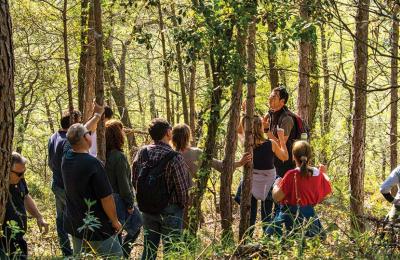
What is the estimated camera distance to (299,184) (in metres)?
6.08

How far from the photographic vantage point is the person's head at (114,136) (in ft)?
20.3

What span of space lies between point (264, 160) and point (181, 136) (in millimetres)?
1718

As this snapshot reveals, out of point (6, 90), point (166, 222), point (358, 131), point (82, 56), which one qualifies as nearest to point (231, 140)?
point (166, 222)

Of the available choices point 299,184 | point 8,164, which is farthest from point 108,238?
point 299,184

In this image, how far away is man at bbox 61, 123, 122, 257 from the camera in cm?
507

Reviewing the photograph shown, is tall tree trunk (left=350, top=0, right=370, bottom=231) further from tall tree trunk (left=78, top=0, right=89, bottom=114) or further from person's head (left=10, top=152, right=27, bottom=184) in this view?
tall tree trunk (left=78, top=0, right=89, bottom=114)

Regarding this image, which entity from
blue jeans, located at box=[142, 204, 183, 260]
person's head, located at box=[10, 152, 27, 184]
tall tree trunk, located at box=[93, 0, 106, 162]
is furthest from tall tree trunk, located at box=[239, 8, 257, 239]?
person's head, located at box=[10, 152, 27, 184]

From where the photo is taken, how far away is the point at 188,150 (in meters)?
6.75

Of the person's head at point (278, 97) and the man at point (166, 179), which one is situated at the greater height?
the person's head at point (278, 97)

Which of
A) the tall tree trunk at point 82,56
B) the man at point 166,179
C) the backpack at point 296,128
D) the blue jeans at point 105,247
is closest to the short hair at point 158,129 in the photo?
the man at point 166,179

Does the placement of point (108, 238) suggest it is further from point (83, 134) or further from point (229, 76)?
point (229, 76)

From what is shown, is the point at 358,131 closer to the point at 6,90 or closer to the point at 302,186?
the point at 302,186

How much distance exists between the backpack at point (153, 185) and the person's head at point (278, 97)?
2.35m

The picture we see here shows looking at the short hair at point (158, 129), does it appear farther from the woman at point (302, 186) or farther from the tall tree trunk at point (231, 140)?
the woman at point (302, 186)
